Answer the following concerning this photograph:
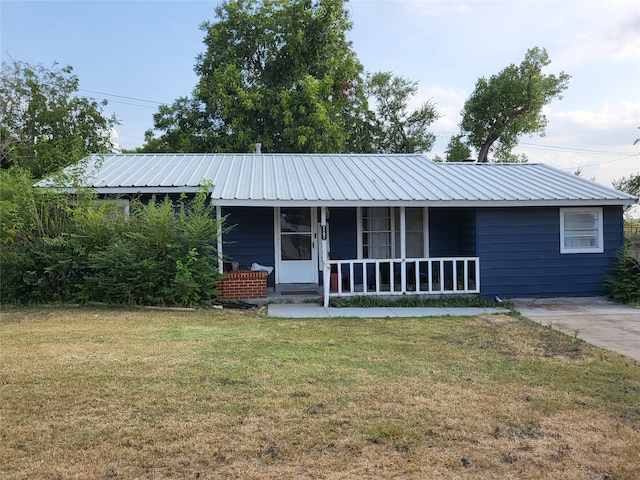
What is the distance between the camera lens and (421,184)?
34.7 feet

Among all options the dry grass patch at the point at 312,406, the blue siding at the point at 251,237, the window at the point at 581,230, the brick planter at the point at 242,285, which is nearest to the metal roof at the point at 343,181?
the window at the point at 581,230

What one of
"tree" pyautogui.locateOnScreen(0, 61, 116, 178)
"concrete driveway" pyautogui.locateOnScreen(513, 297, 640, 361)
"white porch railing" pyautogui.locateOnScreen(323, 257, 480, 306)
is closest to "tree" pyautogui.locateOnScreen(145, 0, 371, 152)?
"tree" pyautogui.locateOnScreen(0, 61, 116, 178)

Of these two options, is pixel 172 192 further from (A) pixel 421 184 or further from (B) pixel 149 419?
(B) pixel 149 419

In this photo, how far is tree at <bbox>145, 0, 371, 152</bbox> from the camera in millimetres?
20094

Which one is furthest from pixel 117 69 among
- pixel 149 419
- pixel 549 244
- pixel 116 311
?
pixel 149 419

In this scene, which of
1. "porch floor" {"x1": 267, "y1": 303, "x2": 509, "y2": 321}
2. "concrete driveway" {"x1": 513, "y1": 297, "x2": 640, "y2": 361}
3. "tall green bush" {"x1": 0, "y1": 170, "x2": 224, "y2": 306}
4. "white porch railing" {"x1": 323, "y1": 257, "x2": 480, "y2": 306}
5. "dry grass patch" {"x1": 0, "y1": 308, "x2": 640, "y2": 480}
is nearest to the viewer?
"dry grass patch" {"x1": 0, "y1": 308, "x2": 640, "y2": 480}

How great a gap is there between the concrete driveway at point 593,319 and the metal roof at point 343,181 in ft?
6.63

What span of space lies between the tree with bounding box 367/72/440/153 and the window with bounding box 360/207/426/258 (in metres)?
18.6

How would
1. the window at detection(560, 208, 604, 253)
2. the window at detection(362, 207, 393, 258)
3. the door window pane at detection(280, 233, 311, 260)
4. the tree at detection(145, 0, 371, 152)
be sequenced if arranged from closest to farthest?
1. the window at detection(560, 208, 604, 253)
2. the door window pane at detection(280, 233, 311, 260)
3. the window at detection(362, 207, 393, 258)
4. the tree at detection(145, 0, 371, 152)

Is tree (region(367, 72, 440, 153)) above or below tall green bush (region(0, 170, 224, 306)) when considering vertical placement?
above

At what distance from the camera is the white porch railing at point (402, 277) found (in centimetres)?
938

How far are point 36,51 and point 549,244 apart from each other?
22618 millimetres

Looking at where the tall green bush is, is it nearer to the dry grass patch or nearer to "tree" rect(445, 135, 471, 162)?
the dry grass patch

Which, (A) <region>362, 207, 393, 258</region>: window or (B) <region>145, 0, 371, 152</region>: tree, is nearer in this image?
(A) <region>362, 207, 393, 258</region>: window
